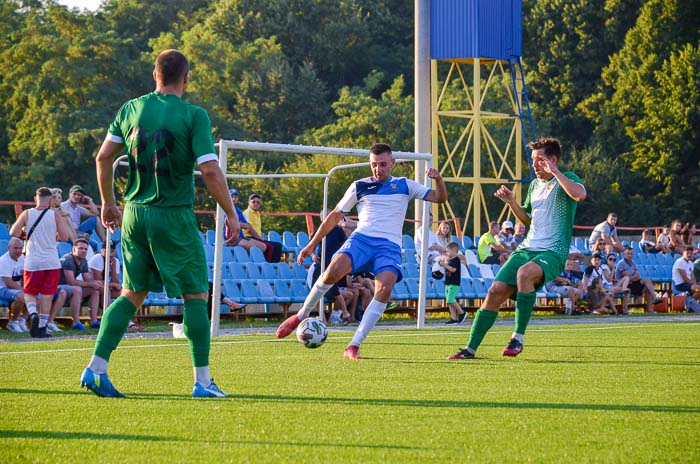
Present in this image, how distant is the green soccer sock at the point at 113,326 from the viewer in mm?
7195

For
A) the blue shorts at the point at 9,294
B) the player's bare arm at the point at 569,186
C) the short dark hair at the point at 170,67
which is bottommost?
the blue shorts at the point at 9,294

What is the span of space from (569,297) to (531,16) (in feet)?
124

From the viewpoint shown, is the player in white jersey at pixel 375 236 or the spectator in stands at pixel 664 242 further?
the spectator in stands at pixel 664 242

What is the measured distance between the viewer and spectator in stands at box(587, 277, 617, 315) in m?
24.3

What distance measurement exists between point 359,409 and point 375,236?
13.8 feet

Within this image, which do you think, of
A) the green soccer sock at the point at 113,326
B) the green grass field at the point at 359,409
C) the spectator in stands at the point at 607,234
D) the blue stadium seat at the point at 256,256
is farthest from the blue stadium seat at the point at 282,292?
the green soccer sock at the point at 113,326

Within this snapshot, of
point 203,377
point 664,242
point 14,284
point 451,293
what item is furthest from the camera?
point 664,242

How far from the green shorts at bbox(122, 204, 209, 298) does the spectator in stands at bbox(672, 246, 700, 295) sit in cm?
1962

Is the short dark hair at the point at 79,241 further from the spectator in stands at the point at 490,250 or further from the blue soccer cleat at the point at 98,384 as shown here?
the blue soccer cleat at the point at 98,384

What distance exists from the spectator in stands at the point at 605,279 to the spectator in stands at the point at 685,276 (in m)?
1.14

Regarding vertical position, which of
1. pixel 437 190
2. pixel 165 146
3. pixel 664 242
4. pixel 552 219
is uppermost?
pixel 165 146

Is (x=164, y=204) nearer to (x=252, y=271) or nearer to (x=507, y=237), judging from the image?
(x=252, y=271)

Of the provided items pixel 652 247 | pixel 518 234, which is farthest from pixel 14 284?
pixel 652 247

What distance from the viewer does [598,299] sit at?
2445 cm
